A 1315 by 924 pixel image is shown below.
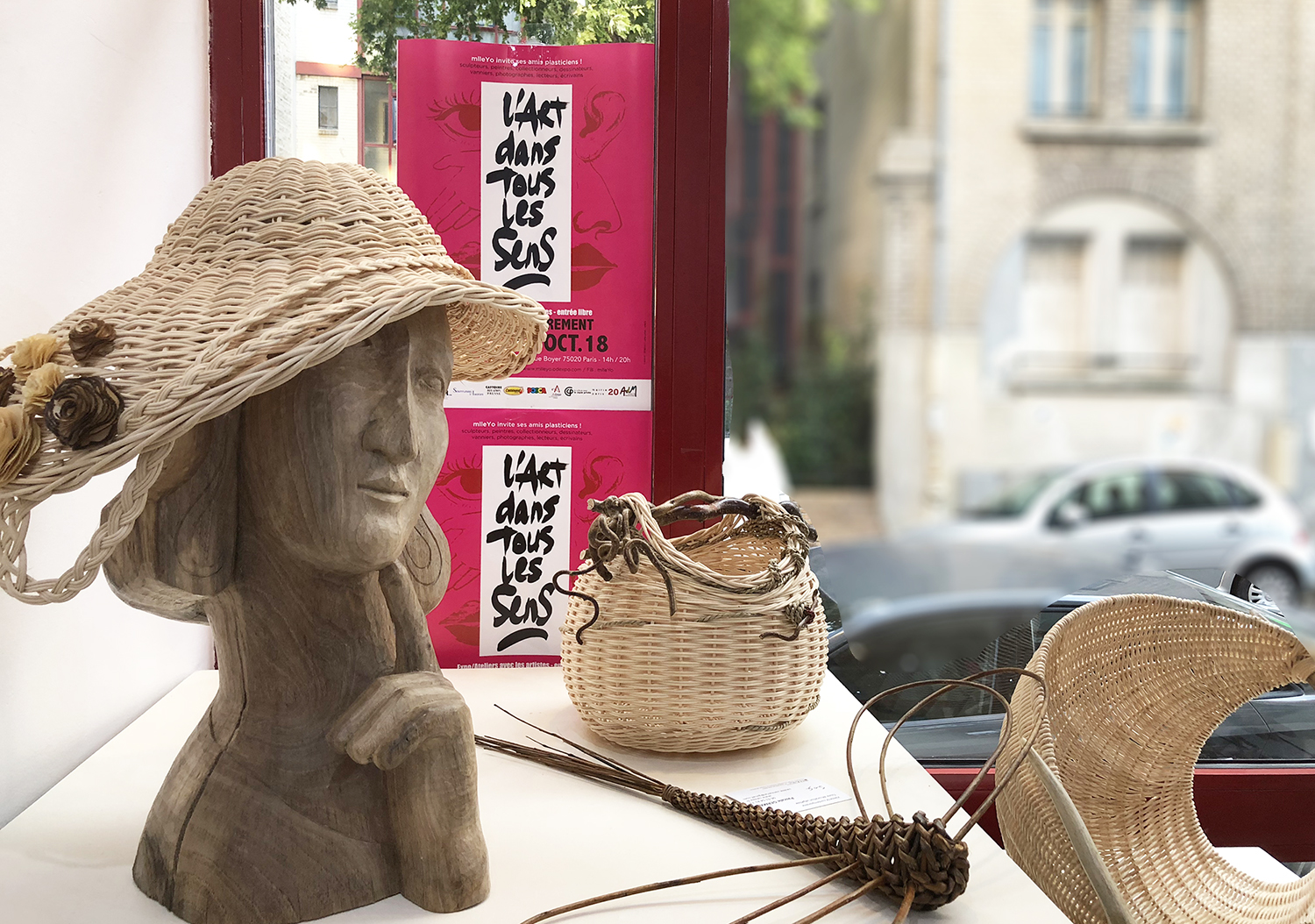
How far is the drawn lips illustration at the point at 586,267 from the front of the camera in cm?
148

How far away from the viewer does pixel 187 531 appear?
30.5 inches

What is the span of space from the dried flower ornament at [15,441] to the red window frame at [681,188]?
91 centimetres

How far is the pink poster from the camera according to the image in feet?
4.75

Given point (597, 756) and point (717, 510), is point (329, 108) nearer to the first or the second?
point (717, 510)

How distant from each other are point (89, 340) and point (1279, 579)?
16.1ft

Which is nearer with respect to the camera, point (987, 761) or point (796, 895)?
point (796, 895)

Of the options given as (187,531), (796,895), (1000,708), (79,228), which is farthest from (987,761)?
(79,228)

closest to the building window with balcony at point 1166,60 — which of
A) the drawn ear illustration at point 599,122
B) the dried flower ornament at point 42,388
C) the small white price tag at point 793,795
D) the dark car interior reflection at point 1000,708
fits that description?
the dark car interior reflection at point 1000,708

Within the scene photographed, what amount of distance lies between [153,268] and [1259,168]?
554 centimetres

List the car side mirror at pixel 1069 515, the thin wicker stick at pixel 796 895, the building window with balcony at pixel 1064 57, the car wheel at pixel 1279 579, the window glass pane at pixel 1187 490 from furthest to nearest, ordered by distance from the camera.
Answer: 1. the building window with balcony at pixel 1064 57
2. the car side mirror at pixel 1069 515
3. the window glass pane at pixel 1187 490
4. the car wheel at pixel 1279 579
5. the thin wicker stick at pixel 796 895

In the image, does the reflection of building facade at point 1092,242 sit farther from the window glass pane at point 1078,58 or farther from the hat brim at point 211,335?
the hat brim at point 211,335

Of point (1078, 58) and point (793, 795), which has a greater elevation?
point (1078, 58)

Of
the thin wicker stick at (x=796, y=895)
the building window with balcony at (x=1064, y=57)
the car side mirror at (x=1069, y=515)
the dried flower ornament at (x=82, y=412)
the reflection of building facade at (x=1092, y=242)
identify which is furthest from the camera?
the building window with balcony at (x=1064, y=57)

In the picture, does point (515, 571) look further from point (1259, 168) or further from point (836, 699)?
point (1259, 168)
